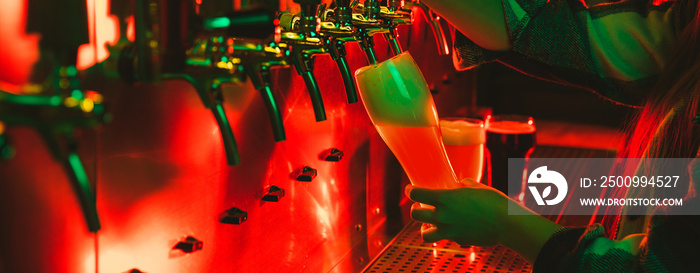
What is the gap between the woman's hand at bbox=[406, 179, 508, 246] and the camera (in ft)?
3.04

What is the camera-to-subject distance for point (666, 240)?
73cm

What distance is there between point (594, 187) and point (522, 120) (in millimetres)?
369

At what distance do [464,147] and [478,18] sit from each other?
37 cm

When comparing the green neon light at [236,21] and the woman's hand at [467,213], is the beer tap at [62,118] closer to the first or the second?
the green neon light at [236,21]

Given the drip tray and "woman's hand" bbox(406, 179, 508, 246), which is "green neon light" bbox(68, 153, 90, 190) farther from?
the drip tray

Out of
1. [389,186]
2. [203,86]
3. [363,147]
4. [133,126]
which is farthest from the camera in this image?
[389,186]

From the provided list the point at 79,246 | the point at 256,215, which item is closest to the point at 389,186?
the point at 256,215

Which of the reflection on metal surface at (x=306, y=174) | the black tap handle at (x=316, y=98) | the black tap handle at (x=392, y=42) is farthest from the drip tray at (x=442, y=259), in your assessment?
the black tap handle at (x=316, y=98)

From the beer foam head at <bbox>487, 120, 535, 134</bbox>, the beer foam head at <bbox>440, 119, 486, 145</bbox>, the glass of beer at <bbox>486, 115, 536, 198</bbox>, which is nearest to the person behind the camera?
the beer foam head at <bbox>440, 119, 486, 145</bbox>

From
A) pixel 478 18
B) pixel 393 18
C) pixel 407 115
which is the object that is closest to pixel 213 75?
pixel 407 115

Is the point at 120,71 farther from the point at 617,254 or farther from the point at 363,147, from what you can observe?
the point at 363,147

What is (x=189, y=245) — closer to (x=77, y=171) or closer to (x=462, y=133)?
(x=77, y=171)

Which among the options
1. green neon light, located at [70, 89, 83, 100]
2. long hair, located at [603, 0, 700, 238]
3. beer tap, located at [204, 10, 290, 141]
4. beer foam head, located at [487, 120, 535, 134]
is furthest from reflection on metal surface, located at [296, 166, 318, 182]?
beer foam head, located at [487, 120, 535, 134]

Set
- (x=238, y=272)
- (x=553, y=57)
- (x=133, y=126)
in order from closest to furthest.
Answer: (x=133, y=126) → (x=238, y=272) → (x=553, y=57)
